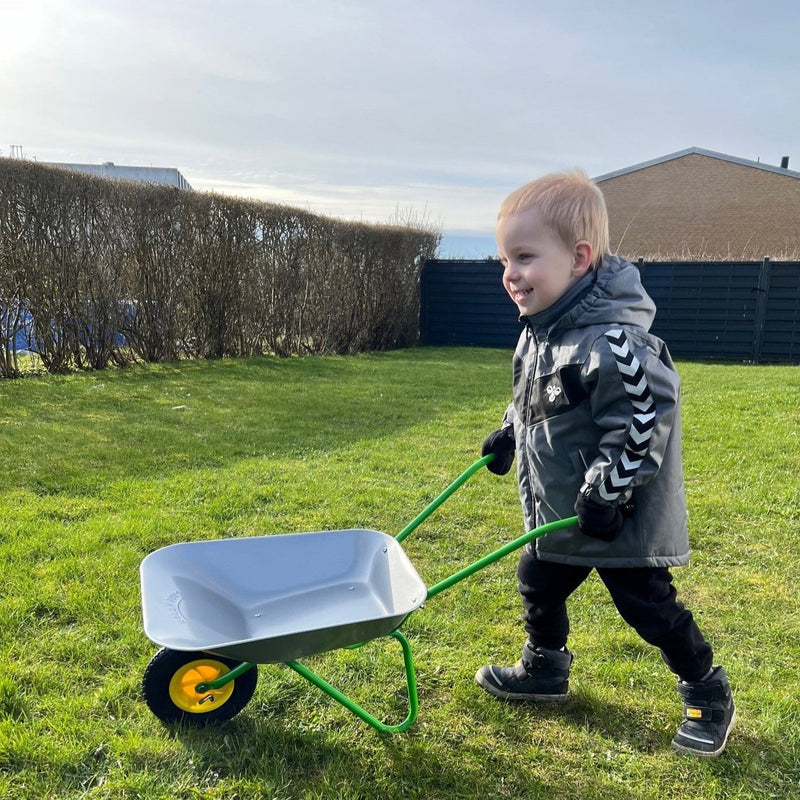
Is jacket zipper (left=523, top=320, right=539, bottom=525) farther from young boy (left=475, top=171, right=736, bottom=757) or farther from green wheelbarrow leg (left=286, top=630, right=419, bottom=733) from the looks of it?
green wheelbarrow leg (left=286, top=630, right=419, bottom=733)

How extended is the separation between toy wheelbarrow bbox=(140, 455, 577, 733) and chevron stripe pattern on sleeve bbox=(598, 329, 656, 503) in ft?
0.52

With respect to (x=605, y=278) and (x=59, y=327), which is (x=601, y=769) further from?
(x=59, y=327)

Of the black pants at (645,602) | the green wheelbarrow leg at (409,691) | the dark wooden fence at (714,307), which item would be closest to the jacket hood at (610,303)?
the black pants at (645,602)

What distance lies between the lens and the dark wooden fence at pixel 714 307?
1268 centimetres

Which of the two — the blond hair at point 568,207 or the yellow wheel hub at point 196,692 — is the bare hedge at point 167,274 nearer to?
the yellow wheel hub at point 196,692

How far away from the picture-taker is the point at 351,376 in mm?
9242

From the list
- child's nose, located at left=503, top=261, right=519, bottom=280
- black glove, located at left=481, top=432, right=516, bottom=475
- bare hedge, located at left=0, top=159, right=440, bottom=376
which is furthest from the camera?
bare hedge, located at left=0, top=159, right=440, bottom=376

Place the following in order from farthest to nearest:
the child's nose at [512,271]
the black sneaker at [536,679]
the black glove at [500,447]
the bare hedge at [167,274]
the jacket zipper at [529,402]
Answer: the bare hedge at [167,274], the black glove at [500,447], the black sneaker at [536,679], the jacket zipper at [529,402], the child's nose at [512,271]

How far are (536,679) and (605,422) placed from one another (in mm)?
986

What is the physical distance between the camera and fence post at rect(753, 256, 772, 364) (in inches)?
500

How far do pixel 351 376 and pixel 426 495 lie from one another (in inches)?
202

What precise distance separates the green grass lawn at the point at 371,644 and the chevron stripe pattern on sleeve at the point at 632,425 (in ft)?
2.84

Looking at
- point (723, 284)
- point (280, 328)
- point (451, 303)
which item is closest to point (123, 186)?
point (280, 328)

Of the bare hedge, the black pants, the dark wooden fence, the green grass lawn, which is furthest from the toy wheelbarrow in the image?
the dark wooden fence
